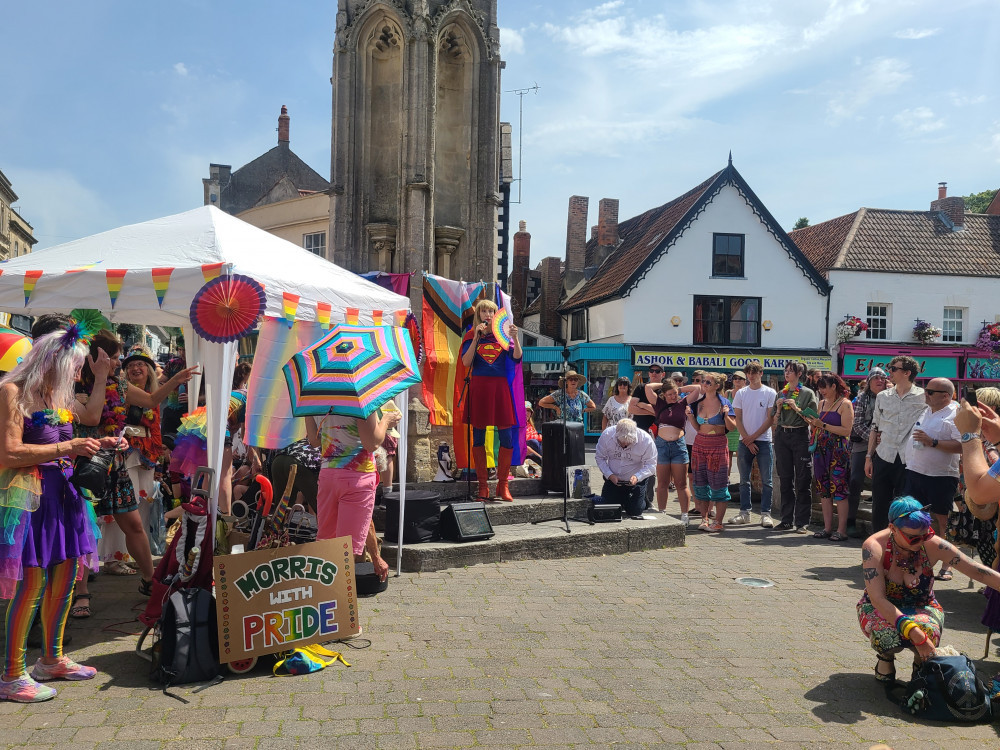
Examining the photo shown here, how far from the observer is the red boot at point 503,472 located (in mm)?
8734

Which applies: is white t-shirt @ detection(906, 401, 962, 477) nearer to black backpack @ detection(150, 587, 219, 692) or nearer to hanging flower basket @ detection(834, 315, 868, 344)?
black backpack @ detection(150, 587, 219, 692)

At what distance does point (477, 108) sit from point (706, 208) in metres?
21.0

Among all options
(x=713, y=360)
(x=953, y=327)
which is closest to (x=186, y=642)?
(x=713, y=360)

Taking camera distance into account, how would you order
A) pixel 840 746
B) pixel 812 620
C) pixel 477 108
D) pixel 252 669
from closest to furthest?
pixel 840 746 → pixel 252 669 → pixel 812 620 → pixel 477 108

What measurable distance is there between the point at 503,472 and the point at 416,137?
13.9 feet

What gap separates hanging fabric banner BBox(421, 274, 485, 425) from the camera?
9086 millimetres

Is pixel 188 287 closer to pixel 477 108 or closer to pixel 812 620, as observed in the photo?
pixel 812 620

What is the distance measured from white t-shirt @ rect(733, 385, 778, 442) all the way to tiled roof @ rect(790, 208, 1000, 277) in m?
22.5

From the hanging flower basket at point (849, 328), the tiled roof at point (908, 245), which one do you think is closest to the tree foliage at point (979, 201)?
the tiled roof at point (908, 245)

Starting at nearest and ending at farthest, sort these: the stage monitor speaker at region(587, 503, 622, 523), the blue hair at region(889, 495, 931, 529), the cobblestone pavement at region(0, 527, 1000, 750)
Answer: the cobblestone pavement at region(0, 527, 1000, 750), the blue hair at region(889, 495, 931, 529), the stage monitor speaker at region(587, 503, 622, 523)

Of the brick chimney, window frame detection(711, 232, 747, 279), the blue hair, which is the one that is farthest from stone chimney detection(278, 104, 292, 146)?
the blue hair

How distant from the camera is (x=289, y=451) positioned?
273 inches

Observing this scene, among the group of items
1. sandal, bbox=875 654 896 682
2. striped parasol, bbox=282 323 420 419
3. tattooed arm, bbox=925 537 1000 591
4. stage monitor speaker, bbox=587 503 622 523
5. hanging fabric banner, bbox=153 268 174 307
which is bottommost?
sandal, bbox=875 654 896 682

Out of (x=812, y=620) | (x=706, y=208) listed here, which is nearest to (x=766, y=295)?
(x=706, y=208)
